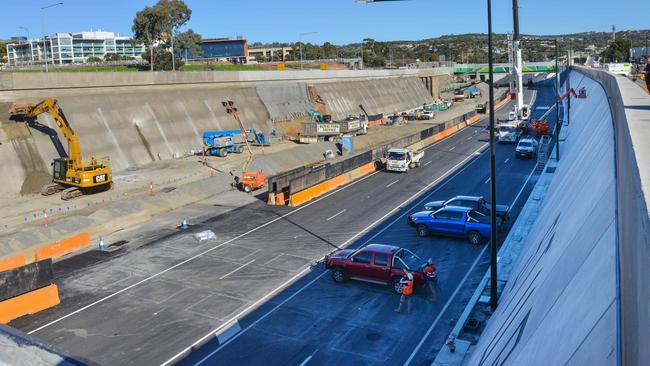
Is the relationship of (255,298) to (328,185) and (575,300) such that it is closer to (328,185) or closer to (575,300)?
(575,300)

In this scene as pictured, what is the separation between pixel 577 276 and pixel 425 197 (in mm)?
26296

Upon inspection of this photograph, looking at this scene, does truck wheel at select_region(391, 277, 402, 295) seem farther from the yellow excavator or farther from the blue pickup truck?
the yellow excavator

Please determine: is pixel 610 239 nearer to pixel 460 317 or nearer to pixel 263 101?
pixel 460 317

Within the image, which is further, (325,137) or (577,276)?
(325,137)

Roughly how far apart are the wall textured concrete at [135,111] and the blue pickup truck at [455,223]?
87.1 ft

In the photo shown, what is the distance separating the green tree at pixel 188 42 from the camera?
336 ft

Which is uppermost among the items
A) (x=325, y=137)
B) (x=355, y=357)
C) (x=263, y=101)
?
(x=263, y=101)

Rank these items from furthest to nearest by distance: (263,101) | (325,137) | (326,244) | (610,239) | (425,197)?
(263,101) → (325,137) → (425,197) → (326,244) → (610,239)

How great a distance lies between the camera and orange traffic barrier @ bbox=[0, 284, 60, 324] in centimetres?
1781

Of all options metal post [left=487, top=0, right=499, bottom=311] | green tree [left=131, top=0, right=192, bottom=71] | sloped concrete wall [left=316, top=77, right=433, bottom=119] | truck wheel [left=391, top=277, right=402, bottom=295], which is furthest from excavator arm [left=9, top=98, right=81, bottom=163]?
green tree [left=131, top=0, right=192, bottom=71]

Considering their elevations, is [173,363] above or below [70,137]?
below

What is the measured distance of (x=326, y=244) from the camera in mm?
24609

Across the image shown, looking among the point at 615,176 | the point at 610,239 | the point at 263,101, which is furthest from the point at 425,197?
the point at 263,101

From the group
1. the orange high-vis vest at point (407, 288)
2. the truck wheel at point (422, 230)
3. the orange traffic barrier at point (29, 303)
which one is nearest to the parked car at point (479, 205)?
the truck wheel at point (422, 230)
